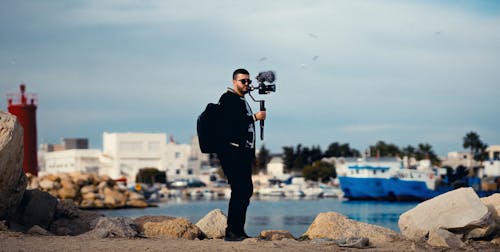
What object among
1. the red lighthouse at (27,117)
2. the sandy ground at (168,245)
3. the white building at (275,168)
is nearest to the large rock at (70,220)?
the sandy ground at (168,245)

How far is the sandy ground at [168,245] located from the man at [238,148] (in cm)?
36

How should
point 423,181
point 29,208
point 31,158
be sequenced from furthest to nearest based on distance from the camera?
point 423,181
point 31,158
point 29,208

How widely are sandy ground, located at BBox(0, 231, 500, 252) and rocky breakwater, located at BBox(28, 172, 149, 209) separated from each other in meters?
58.5

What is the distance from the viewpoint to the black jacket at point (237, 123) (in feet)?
37.1

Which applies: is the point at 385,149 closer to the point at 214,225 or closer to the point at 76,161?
the point at 76,161

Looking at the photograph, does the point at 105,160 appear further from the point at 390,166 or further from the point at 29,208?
the point at 29,208

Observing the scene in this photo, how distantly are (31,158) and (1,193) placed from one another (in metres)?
51.4

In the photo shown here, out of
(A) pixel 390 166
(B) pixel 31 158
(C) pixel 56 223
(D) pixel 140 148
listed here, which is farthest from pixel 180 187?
(C) pixel 56 223

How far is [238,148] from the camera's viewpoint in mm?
11281

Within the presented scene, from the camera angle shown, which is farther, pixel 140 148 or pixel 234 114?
pixel 140 148

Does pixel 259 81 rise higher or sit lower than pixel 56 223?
higher

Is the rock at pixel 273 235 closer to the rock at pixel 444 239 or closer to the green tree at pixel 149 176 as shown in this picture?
the rock at pixel 444 239

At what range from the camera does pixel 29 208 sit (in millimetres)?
14406

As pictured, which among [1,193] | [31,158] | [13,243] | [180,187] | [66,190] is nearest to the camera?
[13,243]
